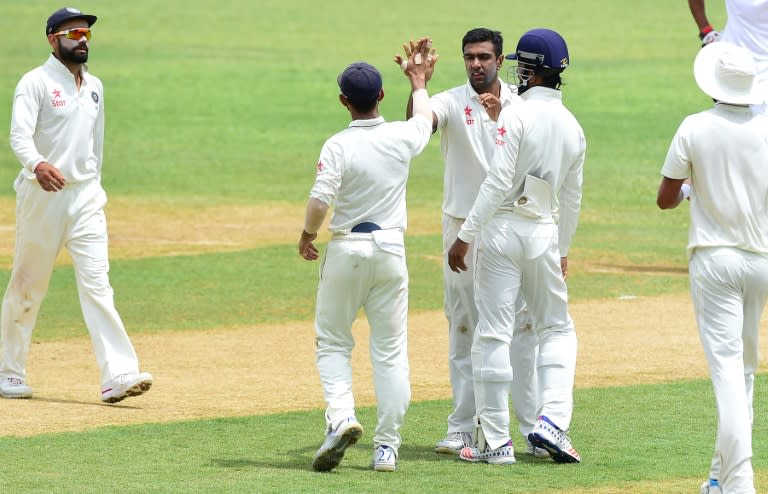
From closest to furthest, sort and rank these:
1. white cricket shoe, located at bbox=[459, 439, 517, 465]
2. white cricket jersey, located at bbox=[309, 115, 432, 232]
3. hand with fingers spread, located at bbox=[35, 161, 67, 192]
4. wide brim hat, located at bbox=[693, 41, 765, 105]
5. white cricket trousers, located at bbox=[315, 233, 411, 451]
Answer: wide brim hat, located at bbox=[693, 41, 765, 105] < white cricket jersey, located at bbox=[309, 115, 432, 232] < white cricket trousers, located at bbox=[315, 233, 411, 451] < white cricket shoe, located at bbox=[459, 439, 517, 465] < hand with fingers spread, located at bbox=[35, 161, 67, 192]

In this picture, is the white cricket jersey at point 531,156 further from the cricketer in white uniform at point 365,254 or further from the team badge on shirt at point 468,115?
the team badge on shirt at point 468,115

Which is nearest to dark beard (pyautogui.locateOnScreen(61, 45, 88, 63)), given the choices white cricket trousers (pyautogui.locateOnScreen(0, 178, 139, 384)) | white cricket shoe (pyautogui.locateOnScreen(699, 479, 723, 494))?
white cricket trousers (pyautogui.locateOnScreen(0, 178, 139, 384))

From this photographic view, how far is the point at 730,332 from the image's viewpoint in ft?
24.6

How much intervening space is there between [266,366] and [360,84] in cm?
429

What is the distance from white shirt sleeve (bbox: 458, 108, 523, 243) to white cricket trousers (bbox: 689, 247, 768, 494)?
1.22 m

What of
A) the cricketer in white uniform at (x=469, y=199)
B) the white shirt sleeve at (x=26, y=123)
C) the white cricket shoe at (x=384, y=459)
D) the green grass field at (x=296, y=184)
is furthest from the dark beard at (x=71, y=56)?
the white cricket shoe at (x=384, y=459)

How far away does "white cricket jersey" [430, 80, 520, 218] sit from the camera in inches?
360

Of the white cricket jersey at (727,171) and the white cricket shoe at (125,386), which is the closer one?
the white cricket jersey at (727,171)

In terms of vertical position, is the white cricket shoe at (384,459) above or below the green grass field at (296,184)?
above

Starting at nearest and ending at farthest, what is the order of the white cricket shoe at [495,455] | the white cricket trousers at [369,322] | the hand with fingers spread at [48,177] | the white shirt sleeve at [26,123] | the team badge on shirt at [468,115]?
the white cricket trousers at [369,322]
the white cricket shoe at [495,455]
the team badge on shirt at [468,115]
the hand with fingers spread at [48,177]
the white shirt sleeve at [26,123]

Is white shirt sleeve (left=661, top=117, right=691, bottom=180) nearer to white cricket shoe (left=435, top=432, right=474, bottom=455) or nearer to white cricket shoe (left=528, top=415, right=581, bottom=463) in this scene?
white cricket shoe (left=528, top=415, right=581, bottom=463)

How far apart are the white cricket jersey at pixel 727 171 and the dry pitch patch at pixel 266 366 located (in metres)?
3.66

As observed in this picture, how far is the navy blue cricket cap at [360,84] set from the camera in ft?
27.2

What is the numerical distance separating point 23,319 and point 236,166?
644 inches
